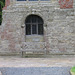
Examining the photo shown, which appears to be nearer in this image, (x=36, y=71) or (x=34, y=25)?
(x=36, y=71)

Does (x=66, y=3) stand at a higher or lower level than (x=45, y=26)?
higher

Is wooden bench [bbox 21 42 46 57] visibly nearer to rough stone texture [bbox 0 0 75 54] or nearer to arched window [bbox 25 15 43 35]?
rough stone texture [bbox 0 0 75 54]

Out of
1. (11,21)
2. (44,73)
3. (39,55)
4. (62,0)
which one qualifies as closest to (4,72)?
(44,73)

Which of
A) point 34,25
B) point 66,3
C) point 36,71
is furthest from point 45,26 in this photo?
point 36,71

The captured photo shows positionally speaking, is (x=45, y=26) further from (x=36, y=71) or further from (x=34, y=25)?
(x=36, y=71)

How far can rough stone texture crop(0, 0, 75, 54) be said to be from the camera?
10500 millimetres

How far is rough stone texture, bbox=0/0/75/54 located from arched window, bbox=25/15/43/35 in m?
0.38

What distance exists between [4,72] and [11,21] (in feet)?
16.9

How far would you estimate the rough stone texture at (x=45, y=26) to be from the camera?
413 inches

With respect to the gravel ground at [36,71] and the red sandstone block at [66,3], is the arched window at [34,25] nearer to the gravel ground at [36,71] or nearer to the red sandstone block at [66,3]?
the red sandstone block at [66,3]

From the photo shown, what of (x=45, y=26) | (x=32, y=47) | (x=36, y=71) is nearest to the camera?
(x=36, y=71)

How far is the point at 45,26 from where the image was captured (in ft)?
34.7

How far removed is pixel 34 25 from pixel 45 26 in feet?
2.65

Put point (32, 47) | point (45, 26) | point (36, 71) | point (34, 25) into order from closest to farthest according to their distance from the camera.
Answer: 1. point (36, 71)
2. point (32, 47)
3. point (45, 26)
4. point (34, 25)
